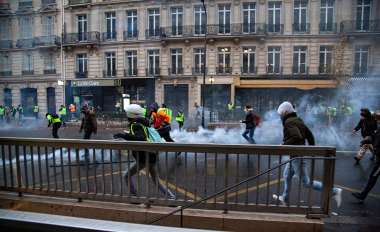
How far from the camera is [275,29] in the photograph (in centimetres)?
1956

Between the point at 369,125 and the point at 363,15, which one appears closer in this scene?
the point at 369,125

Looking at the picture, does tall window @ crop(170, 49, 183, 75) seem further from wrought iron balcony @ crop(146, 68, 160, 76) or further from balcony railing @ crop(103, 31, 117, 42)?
balcony railing @ crop(103, 31, 117, 42)

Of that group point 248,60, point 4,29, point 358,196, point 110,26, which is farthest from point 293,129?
point 110,26

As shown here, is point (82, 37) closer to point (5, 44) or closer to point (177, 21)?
point (177, 21)

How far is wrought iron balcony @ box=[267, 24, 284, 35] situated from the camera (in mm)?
19438

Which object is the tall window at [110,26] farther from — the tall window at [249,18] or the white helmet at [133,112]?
the white helmet at [133,112]

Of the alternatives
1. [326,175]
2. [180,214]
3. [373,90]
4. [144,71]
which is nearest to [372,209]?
[326,175]

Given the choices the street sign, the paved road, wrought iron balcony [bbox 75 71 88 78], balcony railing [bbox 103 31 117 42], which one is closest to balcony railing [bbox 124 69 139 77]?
the street sign

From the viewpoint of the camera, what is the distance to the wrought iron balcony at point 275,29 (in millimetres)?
19438

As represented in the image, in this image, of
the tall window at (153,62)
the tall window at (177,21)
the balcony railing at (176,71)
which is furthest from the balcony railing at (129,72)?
the tall window at (177,21)

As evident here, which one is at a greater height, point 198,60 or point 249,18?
point 249,18

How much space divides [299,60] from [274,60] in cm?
214

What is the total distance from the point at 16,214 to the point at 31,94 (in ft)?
80.2

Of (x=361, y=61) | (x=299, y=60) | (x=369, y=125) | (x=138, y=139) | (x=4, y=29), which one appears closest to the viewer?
(x=138, y=139)
